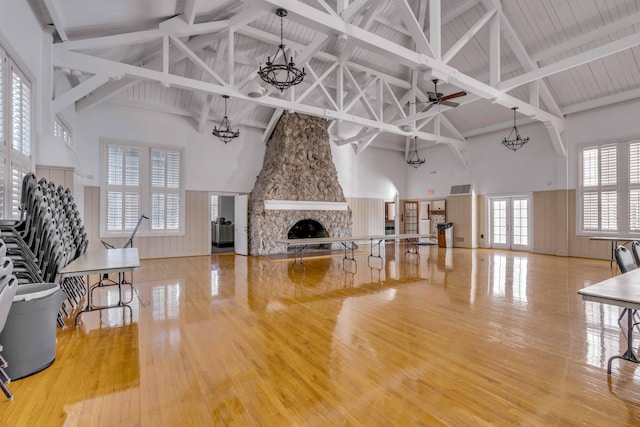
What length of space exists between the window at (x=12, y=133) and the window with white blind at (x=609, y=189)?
1191 centimetres

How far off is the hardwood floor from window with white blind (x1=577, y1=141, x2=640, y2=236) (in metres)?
5.16

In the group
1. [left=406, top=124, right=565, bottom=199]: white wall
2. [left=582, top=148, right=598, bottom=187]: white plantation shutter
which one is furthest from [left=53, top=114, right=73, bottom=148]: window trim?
[left=582, top=148, right=598, bottom=187]: white plantation shutter

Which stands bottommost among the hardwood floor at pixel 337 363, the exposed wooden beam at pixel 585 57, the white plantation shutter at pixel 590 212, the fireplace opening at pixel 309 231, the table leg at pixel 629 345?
the hardwood floor at pixel 337 363

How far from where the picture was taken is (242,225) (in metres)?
9.50

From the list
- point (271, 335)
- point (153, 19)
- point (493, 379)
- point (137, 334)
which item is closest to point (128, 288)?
point (137, 334)

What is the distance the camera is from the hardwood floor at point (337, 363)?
5.97 feet

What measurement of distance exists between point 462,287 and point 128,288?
5.37 metres

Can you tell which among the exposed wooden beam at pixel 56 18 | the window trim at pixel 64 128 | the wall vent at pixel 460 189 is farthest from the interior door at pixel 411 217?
the exposed wooden beam at pixel 56 18

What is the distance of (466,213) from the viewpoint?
11.3 meters

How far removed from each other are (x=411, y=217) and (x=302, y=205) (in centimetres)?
583

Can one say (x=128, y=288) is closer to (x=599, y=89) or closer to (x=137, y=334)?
(x=137, y=334)

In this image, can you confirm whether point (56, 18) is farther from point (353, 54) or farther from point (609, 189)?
point (609, 189)

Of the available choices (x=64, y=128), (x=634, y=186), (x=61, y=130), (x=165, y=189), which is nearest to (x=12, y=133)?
(x=61, y=130)

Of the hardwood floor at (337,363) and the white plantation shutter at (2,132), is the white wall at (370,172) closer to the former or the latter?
the hardwood floor at (337,363)
